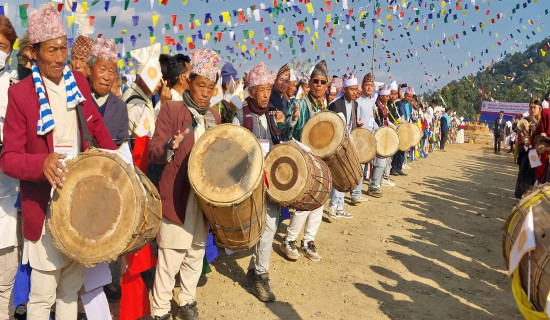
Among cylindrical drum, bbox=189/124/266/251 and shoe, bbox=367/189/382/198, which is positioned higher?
cylindrical drum, bbox=189/124/266/251

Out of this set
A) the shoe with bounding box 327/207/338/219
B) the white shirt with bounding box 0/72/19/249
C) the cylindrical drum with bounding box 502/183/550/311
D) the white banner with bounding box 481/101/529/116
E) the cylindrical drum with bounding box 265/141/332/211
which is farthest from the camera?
the white banner with bounding box 481/101/529/116

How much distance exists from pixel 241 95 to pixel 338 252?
2.40 m

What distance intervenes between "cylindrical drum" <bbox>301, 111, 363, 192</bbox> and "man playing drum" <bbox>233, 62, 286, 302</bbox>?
87cm

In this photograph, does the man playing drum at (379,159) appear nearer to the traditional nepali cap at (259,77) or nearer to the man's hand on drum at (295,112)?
the man's hand on drum at (295,112)

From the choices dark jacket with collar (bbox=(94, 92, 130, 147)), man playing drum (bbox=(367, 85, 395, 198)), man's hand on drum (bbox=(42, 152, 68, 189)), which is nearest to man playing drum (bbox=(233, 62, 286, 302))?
dark jacket with collar (bbox=(94, 92, 130, 147))

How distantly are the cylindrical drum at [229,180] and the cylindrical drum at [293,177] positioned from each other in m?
0.74

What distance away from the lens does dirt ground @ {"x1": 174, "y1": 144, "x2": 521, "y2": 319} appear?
383cm

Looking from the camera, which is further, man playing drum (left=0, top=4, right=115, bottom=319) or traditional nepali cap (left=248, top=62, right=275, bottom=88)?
traditional nepali cap (left=248, top=62, right=275, bottom=88)

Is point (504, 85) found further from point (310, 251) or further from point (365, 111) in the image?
point (310, 251)

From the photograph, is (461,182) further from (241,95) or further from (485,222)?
(241,95)

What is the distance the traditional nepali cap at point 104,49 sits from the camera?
Result: 3371 mm

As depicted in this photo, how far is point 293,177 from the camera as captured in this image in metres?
3.85

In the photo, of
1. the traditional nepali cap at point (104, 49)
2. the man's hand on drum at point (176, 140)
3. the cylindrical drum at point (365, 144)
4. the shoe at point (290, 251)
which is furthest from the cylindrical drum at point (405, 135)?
the man's hand on drum at point (176, 140)

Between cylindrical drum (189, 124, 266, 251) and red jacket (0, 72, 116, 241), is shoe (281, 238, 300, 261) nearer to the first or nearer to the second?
cylindrical drum (189, 124, 266, 251)
